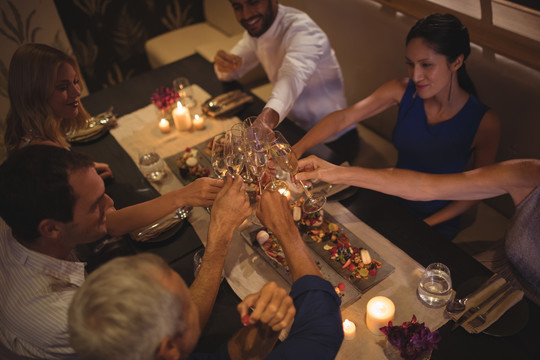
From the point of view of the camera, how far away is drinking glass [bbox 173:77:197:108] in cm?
246

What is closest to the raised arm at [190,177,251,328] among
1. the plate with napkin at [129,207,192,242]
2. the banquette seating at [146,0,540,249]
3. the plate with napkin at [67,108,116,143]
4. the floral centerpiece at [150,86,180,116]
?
the plate with napkin at [129,207,192,242]

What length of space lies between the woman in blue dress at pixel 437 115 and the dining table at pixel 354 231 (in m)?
0.49

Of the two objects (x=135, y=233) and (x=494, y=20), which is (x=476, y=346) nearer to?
(x=135, y=233)

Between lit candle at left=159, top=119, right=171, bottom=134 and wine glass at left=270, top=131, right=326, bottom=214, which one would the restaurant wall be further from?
wine glass at left=270, top=131, right=326, bottom=214

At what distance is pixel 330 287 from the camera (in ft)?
3.96

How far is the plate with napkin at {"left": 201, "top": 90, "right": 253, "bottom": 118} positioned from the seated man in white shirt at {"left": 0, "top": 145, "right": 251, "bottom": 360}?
101 centimetres

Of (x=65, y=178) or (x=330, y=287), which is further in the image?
(x=65, y=178)

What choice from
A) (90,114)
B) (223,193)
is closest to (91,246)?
(223,193)

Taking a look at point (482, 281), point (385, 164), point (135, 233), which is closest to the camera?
point (482, 281)

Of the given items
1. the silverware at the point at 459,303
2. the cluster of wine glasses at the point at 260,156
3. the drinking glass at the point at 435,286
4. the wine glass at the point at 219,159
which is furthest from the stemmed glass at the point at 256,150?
the silverware at the point at 459,303

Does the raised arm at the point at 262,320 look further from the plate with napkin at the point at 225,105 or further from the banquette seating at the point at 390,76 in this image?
the banquette seating at the point at 390,76

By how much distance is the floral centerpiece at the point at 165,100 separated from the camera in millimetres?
2400

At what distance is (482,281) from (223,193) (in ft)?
3.20

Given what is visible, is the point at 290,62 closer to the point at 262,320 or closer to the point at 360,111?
the point at 360,111
